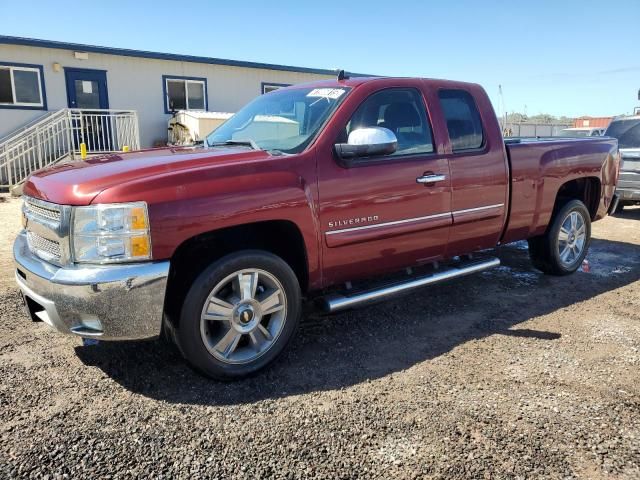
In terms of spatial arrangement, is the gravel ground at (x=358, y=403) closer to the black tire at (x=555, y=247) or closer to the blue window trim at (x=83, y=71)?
the black tire at (x=555, y=247)

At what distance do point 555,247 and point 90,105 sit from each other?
1368 centimetres

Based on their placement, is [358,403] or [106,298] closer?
[106,298]

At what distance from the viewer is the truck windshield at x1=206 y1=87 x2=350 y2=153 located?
365 cm

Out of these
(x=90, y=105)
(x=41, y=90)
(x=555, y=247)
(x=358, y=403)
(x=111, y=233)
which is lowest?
(x=358, y=403)

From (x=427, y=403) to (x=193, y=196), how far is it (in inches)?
71.9

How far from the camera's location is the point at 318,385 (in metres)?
3.19

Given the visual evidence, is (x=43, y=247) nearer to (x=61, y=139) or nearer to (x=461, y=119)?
(x=461, y=119)

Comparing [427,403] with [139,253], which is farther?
[427,403]

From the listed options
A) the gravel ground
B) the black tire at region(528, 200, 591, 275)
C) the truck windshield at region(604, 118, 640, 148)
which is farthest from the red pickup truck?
the truck windshield at region(604, 118, 640, 148)

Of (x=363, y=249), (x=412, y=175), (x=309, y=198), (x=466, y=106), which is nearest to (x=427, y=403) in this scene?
(x=363, y=249)

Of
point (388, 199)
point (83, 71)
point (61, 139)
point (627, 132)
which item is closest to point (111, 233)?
point (388, 199)

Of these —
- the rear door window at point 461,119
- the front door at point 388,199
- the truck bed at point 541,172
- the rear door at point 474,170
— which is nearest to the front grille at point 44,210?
the front door at point 388,199

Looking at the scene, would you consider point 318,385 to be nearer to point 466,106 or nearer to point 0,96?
point 466,106

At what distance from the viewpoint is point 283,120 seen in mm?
3973
